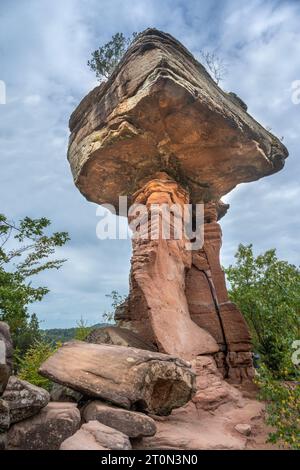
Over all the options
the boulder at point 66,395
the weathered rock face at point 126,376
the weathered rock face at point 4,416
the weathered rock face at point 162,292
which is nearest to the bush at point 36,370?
the boulder at point 66,395

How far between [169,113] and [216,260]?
15.1 feet

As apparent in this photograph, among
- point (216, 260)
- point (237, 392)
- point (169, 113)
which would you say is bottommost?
point (237, 392)

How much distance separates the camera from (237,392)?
8.42m

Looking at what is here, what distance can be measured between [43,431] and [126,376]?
146 cm

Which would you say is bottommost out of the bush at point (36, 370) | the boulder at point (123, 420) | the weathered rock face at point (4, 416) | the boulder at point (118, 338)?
the bush at point (36, 370)

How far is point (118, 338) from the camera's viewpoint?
756cm

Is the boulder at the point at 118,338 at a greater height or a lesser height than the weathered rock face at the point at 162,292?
lesser

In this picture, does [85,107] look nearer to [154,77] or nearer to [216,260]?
[154,77]

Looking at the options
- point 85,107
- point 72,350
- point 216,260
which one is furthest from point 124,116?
point 72,350

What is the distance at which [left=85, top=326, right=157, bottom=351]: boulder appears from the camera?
7508 millimetres

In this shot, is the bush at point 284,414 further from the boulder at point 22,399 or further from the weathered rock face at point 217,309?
the boulder at point 22,399

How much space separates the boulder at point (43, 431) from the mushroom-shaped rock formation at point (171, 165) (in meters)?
3.21

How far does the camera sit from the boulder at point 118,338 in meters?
7.51

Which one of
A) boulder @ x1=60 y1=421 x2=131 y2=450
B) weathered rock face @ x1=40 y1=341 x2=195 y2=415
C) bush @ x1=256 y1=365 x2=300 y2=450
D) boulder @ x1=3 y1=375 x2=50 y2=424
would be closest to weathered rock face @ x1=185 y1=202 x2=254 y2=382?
bush @ x1=256 y1=365 x2=300 y2=450
